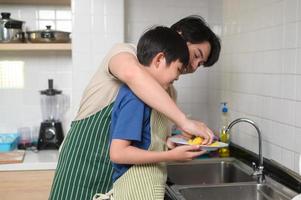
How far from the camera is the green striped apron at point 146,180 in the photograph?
1.20 m

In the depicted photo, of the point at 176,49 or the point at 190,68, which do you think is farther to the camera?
the point at 190,68

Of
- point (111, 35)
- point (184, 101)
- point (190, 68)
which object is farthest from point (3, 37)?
point (190, 68)

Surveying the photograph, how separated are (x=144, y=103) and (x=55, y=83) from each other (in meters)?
1.60

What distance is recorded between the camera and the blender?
249 cm

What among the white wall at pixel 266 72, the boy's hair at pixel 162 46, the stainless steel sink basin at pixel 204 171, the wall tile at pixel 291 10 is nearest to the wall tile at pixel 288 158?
the white wall at pixel 266 72

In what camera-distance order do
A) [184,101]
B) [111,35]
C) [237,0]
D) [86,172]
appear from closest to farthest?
[86,172]
[237,0]
[111,35]
[184,101]

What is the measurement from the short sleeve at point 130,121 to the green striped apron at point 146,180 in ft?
0.22

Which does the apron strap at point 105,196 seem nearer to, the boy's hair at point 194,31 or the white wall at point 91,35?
the boy's hair at point 194,31

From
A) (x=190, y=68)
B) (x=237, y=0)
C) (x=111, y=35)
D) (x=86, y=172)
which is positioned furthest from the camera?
(x=111, y=35)

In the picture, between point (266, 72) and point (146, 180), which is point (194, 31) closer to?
point (266, 72)

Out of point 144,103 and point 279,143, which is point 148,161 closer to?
point 144,103

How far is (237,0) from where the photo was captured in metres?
2.09

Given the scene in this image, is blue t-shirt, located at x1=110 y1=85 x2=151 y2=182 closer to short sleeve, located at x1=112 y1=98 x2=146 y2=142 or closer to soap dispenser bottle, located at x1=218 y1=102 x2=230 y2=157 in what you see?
short sleeve, located at x1=112 y1=98 x2=146 y2=142

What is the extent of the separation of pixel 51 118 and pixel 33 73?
31cm
